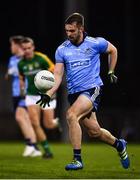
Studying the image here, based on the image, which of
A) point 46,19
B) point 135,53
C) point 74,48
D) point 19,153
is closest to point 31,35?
point 46,19

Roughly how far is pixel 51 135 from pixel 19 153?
7938mm

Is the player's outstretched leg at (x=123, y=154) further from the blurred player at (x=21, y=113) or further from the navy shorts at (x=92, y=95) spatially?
the blurred player at (x=21, y=113)

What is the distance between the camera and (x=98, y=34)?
29047mm

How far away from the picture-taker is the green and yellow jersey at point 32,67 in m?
17.2

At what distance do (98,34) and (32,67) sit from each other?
11.9 meters

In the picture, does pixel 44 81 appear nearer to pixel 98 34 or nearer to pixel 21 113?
pixel 21 113

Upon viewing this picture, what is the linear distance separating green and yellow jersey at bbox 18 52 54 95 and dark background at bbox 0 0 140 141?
8.80m

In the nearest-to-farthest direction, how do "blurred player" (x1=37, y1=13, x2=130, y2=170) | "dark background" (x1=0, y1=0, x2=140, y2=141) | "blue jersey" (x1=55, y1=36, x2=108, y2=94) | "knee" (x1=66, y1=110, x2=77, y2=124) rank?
"knee" (x1=66, y1=110, x2=77, y2=124) → "blurred player" (x1=37, y1=13, x2=130, y2=170) → "blue jersey" (x1=55, y1=36, x2=108, y2=94) → "dark background" (x1=0, y1=0, x2=140, y2=141)

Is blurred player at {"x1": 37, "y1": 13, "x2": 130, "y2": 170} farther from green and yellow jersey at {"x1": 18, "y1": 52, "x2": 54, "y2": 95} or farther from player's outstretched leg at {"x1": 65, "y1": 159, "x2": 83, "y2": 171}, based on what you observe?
green and yellow jersey at {"x1": 18, "y1": 52, "x2": 54, "y2": 95}

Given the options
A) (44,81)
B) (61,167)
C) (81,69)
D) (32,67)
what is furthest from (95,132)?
(32,67)

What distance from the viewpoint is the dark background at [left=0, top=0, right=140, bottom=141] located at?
26.7m

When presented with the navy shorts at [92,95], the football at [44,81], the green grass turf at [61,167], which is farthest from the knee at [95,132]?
the football at [44,81]

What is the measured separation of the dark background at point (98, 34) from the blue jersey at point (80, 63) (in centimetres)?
1314

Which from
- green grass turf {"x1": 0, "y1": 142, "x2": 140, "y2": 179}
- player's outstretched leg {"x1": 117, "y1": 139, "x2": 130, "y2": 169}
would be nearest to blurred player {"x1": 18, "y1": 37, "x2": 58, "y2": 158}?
green grass turf {"x1": 0, "y1": 142, "x2": 140, "y2": 179}
